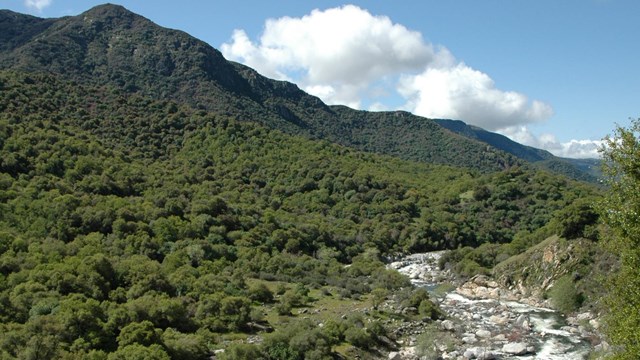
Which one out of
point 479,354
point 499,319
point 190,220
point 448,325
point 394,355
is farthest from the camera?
point 190,220

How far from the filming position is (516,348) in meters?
33.9

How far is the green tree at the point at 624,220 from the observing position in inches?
659

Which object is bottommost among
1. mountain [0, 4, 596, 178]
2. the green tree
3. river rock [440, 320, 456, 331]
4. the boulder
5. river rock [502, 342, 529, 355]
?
the boulder

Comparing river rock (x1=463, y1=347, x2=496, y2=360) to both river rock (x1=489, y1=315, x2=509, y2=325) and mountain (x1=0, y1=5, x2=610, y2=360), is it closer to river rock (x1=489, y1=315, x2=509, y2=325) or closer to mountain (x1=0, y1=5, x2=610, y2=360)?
Answer: mountain (x1=0, y1=5, x2=610, y2=360)

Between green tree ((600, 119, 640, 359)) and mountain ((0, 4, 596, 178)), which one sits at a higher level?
mountain ((0, 4, 596, 178))

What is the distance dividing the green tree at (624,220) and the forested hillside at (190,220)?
58.0 ft

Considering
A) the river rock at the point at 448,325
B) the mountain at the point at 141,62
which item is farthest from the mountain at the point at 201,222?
the mountain at the point at 141,62

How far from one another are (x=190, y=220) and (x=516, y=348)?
40.5 meters

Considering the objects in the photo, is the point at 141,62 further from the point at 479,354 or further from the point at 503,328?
the point at 479,354

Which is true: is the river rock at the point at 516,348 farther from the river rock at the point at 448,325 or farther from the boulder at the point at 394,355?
the boulder at the point at 394,355

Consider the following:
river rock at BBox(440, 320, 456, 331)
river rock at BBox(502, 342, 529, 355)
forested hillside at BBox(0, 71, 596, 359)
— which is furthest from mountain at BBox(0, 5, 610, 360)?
river rock at BBox(502, 342, 529, 355)

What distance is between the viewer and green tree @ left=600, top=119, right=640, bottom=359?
1673 cm

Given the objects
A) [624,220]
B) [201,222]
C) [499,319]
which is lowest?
[201,222]

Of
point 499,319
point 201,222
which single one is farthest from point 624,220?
point 201,222
